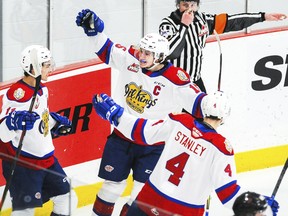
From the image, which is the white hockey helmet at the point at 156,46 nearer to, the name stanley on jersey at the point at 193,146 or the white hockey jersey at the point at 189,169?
the white hockey jersey at the point at 189,169

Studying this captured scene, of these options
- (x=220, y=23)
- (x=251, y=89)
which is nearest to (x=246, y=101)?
(x=251, y=89)

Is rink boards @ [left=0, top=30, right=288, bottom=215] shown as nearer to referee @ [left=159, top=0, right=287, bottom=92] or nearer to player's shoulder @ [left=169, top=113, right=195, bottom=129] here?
referee @ [left=159, top=0, right=287, bottom=92]

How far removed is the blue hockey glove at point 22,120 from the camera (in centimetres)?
577

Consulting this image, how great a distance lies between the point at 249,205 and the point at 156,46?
6.07 ft

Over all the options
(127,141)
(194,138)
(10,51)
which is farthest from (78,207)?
(10,51)

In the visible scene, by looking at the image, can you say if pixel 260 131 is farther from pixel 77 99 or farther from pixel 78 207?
pixel 78 207

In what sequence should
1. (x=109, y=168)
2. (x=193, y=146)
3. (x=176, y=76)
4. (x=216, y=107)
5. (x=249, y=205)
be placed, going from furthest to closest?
(x=109, y=168)
(x=176, y=76)
(x=216, y=107)
(x=193, y=146)
(x=249, y=205)

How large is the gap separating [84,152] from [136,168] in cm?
79

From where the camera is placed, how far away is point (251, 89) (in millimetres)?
7777

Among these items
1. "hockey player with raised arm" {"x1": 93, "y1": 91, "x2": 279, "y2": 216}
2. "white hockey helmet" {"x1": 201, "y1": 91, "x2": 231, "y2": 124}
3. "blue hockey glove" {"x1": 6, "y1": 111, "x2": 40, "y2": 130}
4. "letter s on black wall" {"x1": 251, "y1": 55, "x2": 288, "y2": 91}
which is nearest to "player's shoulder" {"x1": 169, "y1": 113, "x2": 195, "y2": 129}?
"hockey player with raised arm" {"x1": 93, "y1": 91, "x2": 279, "y2": 216}

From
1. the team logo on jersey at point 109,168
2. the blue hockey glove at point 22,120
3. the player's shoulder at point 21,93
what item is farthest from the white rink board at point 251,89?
the blue hockey glove at point 22,120

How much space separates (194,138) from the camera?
5078mm

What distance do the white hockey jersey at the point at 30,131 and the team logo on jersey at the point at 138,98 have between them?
17.6 inches

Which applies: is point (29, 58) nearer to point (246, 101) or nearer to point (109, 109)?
point (109, 109)
